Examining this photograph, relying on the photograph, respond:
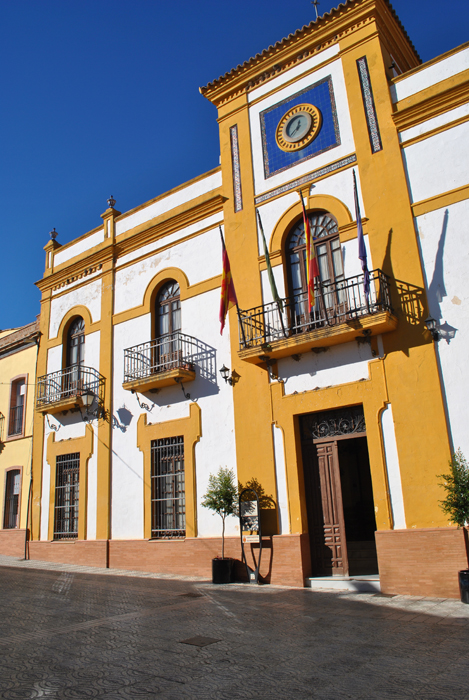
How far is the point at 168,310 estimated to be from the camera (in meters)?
14.2

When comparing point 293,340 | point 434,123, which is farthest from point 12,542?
point 434,123

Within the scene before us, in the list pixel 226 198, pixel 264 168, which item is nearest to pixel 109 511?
pixel 226 198

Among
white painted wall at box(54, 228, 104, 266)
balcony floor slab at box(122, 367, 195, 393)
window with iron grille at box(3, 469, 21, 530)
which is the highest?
white painted wall at box(54, 228, 104, 266)

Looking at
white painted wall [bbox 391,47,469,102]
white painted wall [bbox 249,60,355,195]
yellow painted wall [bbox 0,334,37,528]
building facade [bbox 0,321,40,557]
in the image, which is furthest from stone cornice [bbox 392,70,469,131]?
yellow painted wall [bbox 0,334,37,528]

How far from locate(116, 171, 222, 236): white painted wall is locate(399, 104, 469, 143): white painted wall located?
4.80 m

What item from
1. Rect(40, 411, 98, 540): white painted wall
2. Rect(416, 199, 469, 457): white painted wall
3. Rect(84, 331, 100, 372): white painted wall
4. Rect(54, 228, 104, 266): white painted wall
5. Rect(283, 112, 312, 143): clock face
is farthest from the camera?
Rect(54, 228, 104, 266): white painted wall

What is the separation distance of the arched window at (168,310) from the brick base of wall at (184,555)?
17.2 feet

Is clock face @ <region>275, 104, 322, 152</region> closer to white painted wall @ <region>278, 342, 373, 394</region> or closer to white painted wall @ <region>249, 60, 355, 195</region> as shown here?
white painted wall @ <region>249, 60, 355, 195</region>

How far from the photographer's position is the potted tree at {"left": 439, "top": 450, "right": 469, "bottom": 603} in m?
7.93

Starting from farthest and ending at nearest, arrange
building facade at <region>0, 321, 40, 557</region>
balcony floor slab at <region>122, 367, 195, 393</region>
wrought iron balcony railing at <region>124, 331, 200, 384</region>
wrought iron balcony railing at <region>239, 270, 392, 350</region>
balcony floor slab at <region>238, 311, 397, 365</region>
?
building facade at <region>0, 321, 40, 557</region>
wrought iron balcony railing at <region>124, 331, 200, 384</region>
balcony floor slab at <region>122, 367, 195, 393</region>
wrought iron balcony railing at <region>239, 270, 392, 350</region>
balcony floor slab at <region>238, 311, 397, 365</region>

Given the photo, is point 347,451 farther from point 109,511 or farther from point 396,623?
point 396,623

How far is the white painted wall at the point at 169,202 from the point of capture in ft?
45.4

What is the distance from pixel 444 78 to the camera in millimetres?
10484

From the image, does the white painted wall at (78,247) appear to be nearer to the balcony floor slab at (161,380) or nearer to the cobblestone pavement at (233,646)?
the balcony floor slab at (161,380)
